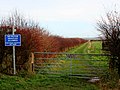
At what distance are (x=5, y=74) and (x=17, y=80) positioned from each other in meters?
2.06

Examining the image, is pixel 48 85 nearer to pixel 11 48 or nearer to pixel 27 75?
pixel 27 75

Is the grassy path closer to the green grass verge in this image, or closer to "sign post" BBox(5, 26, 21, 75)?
the green grass verge

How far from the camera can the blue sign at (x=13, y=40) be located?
17.1 m

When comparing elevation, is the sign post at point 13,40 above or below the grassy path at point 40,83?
above

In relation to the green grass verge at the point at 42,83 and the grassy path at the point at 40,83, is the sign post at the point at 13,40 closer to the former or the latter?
the grassy path at the point at 40,83

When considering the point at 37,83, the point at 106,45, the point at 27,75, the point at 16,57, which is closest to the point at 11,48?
the point at 16,57

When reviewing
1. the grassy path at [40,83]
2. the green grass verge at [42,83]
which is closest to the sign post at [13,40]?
the grassy path at [40,83]

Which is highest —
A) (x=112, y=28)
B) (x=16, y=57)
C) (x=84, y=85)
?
(x=112, y=28)

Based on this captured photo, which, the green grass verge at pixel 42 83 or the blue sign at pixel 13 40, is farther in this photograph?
the blue sign at pixel 13 40

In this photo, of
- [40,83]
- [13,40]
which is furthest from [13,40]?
[40,83]

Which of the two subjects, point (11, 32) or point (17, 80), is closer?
point (17, 80)

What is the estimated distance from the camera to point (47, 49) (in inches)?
914

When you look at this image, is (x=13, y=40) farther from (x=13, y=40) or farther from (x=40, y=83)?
(x=40, y=83)

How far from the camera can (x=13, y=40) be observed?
17.2 m
